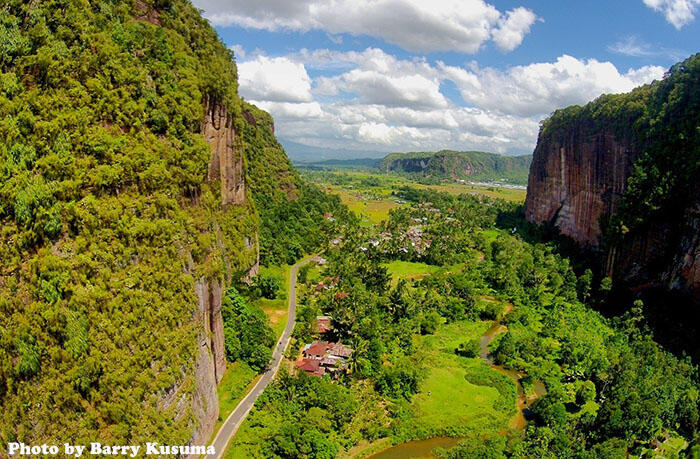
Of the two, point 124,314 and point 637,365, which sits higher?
point 124,314

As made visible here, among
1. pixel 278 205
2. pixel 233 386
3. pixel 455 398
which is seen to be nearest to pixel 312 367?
pixel 233 386

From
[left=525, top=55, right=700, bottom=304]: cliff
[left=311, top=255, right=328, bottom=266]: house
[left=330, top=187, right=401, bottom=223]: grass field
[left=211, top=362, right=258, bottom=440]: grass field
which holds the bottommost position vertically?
[left=211, top=362, right=258, bottom=440]: grass field

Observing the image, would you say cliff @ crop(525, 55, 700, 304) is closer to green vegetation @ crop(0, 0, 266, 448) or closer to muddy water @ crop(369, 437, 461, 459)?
muddy water @ crop(369, 437, 461, 459)

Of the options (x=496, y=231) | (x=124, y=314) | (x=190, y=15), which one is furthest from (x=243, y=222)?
(x=496, y=231)

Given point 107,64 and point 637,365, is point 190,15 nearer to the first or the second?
point 107,64

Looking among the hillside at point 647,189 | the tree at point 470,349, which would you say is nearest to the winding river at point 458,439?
the tree at point 470,349

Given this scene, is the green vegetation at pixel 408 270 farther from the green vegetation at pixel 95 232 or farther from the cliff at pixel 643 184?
the green vegetation at pixel 95 232

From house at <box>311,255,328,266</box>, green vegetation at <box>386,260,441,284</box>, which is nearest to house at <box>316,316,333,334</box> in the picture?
green vegetation at <box>386,260,441,284</box>
